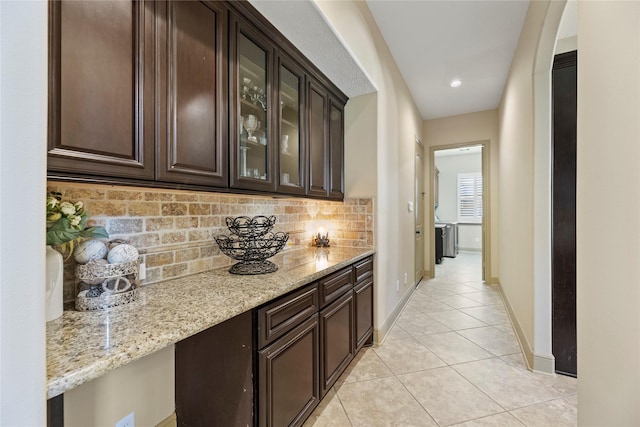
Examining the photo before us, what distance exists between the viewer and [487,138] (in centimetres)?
446

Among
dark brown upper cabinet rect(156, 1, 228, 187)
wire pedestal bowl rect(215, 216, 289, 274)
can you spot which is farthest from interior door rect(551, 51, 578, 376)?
dark brown upper cabinet rect(156, 1, 228, 187)

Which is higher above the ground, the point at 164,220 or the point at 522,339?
the point at 164,220

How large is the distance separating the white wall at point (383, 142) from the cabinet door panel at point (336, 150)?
0.08 m

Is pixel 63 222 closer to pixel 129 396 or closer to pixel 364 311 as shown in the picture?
pixel 129 396

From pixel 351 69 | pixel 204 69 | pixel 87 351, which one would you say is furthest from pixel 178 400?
pixel 351 69

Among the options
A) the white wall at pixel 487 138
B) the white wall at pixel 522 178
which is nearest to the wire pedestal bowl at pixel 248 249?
the white wall at pixel 522 178

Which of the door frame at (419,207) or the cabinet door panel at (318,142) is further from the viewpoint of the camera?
the door frame at (419,207)

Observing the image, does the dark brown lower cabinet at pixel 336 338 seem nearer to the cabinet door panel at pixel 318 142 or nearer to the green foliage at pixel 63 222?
the cabinet door panel at pixel 318 142

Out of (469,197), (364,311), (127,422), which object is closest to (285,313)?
(127,422)

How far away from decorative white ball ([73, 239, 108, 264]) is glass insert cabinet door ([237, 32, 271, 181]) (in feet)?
2.12

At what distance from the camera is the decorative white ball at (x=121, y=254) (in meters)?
1.03

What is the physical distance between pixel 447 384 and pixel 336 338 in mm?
875

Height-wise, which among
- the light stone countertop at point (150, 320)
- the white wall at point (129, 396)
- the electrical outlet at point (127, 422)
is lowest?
the electrical outlet at point (127, 422)

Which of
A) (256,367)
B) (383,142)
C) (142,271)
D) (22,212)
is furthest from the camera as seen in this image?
(383,142)
